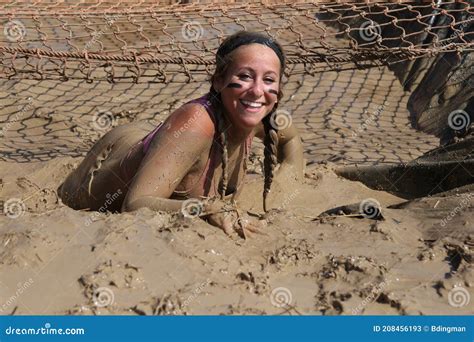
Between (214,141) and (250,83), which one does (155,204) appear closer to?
(214,141)

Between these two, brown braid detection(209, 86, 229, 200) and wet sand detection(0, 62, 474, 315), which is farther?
brown braid detection(209, 86, 229, 200)

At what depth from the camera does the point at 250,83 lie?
8.81ft

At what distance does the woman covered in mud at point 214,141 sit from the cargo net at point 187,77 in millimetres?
879

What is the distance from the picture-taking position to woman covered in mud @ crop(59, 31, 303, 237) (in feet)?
8.61

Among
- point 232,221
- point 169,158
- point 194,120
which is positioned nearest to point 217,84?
point 194,120

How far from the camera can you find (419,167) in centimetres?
340

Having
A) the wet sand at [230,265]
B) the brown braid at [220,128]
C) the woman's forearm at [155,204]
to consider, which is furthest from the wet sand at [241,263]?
the brown braid at [220,128]

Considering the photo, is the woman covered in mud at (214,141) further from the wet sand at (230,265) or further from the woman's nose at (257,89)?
the wet sand at (230,265)

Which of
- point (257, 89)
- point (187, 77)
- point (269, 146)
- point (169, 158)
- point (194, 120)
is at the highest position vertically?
point (257, 89)

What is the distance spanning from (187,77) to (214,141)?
6.19ft

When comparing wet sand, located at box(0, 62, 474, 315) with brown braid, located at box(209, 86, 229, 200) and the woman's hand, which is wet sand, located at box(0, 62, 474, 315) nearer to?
the woman's hand

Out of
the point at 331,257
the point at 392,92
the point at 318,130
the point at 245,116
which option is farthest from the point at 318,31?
the point at 331,257

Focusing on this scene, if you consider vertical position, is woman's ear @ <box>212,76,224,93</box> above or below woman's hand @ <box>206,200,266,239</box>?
above

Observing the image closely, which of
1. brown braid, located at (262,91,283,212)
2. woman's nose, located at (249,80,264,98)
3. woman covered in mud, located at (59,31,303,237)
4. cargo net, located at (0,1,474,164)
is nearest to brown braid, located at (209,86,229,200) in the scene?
woman covered in mud, located at (59,31,303,237)
